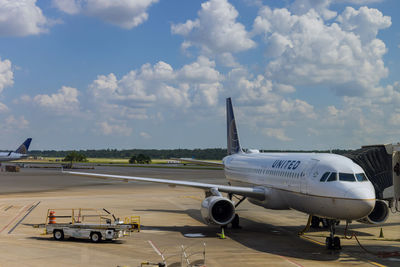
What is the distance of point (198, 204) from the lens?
42094mm

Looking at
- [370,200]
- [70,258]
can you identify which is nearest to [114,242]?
[70,258]

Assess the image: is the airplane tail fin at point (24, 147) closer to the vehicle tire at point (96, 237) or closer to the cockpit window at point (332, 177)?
the vehicle tire at point (96, 237)

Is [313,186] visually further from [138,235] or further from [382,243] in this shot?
[138,235]

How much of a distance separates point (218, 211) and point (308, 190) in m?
5.98

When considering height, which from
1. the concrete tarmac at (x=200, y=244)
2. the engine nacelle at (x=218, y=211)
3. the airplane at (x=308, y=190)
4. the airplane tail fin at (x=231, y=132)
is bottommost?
the concrete tarmac at (x=200, y=244)

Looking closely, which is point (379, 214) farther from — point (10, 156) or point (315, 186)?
point (10, 156)

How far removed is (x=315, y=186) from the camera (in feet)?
67.6

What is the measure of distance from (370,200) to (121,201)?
94.5ft

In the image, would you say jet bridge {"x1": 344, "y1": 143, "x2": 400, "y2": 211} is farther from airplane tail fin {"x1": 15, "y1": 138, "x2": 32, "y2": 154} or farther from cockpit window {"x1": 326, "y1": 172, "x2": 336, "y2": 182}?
airplane tail fin {"x1": 15, "y1": 138, "x2": 32, "y2": 154}

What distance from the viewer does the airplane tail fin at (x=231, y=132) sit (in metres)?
40.8

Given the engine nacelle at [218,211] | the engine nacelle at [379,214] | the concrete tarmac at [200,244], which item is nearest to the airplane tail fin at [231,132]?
the concrete tarmac at [200,244]

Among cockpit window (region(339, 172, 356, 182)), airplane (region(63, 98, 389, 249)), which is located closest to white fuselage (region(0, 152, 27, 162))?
airplane (region(63, 98, 389, 249))

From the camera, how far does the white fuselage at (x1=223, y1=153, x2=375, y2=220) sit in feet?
61.8

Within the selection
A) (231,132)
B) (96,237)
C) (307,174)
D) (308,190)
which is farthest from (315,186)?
(231,132)
